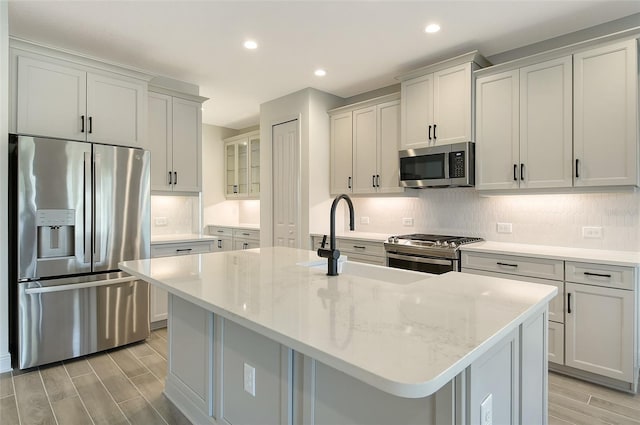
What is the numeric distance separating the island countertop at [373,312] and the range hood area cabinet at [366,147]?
225 centimetres

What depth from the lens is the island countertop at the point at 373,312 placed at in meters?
0.84

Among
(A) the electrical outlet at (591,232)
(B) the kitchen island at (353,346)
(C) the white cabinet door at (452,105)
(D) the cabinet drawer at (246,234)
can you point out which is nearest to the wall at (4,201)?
(B) the kitchen island at (353,346)

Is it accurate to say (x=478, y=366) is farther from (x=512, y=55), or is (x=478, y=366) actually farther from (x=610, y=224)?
(x=512, y=55)

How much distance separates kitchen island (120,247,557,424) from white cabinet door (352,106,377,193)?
230 cm

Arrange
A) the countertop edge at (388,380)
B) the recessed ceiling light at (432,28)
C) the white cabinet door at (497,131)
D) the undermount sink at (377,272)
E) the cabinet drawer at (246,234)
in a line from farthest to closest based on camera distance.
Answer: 1. the cabinet drawer at (246,234)
2. the white cabinet door at (497,131)
3. the recessed ceiling light at (432,28)
4. the undermount sink at (377,272)
5. the countertop edge at (388,380)

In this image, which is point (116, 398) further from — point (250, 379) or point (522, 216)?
point (522, 216)

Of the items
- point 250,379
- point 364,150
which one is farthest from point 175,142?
point 250,379

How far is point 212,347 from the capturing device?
185cm

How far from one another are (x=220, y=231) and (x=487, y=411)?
5.40m

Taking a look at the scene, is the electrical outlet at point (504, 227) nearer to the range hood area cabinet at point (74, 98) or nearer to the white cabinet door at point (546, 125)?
the white cabinet door at point (546, 125)

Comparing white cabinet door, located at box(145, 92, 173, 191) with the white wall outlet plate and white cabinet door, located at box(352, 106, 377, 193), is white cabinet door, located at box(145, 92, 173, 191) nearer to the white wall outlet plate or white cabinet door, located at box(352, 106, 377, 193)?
the white wall outlet plate

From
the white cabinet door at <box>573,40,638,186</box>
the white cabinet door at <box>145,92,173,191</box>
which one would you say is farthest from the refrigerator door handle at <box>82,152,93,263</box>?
the white cabinet door at <box>573,40,638,186</box>

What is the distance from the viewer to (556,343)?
270 cm

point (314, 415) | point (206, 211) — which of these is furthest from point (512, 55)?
point (206, 211)
